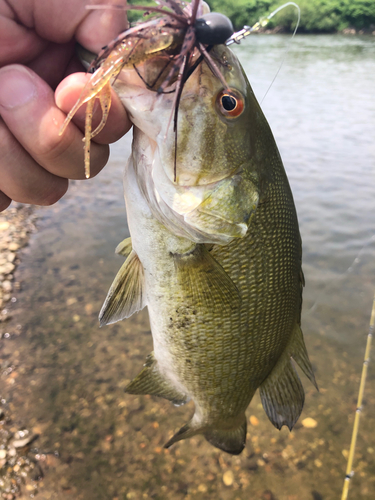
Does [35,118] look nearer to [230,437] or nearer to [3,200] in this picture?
[3,200]

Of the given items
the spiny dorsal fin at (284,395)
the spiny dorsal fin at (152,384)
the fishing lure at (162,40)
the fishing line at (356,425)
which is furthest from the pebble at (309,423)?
the fishing lure at (162,40)

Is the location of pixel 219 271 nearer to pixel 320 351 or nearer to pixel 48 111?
pixel 48 111

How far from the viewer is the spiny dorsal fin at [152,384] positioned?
6.85 feet

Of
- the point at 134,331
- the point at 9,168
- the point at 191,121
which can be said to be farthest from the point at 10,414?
the point at 191,121

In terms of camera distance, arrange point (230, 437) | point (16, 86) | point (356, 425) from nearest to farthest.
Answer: point (16, 86)
point (230, 437)
point (356, 425)

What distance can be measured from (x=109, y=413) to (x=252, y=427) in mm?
1233

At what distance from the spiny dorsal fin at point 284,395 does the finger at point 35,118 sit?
4.73 ft

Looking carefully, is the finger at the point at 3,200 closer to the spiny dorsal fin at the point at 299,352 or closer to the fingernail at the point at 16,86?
the fingernail at the point at 16,86

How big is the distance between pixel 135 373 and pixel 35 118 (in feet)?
9.53

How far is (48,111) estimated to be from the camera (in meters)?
1.21

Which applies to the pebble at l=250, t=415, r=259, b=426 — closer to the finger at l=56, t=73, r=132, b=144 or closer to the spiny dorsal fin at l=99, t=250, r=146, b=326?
the spiny dorsal fin at l=99, t=250, r=146, b=326

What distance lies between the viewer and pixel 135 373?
364 centimetres

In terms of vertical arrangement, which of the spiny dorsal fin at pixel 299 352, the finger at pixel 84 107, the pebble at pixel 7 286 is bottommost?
the pebble at pixel 7 286

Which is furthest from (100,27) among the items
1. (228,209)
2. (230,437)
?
(230,437)
